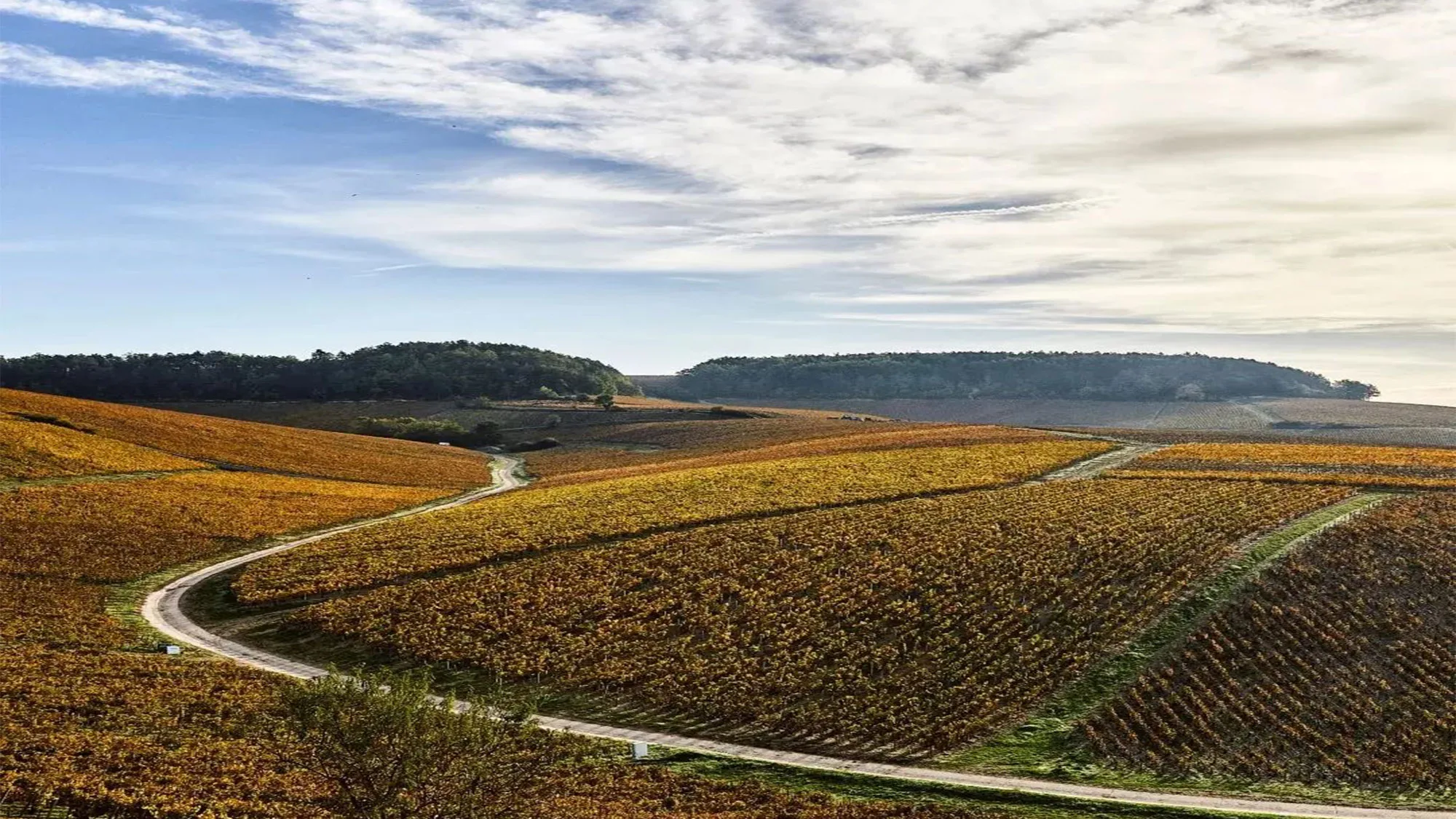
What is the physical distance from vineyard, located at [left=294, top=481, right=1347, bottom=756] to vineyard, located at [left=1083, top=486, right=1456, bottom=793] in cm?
335

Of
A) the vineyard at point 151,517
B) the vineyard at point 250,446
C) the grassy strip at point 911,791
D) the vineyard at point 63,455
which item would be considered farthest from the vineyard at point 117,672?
the vineyard at point 250,446

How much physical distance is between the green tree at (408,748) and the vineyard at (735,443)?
69.8 m

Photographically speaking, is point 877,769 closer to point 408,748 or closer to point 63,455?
point 408,748

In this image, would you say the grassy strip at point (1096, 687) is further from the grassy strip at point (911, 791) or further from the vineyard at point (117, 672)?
the vineyard at point (117, 672)

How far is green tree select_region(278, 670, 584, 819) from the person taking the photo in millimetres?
21219

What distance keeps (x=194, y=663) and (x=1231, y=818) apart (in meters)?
36.9

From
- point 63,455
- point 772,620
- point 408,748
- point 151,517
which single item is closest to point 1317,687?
point 772,620

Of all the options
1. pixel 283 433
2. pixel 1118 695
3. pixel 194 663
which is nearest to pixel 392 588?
pixel 194 663

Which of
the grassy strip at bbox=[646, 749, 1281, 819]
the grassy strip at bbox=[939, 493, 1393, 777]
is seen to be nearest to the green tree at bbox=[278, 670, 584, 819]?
the grassy strip at bbox=[646, 749, 1281, 819]

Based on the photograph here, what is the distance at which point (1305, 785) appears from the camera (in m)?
30.7

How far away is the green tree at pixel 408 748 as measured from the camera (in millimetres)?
21219

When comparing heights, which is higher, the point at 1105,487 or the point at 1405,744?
the point at 1105,487

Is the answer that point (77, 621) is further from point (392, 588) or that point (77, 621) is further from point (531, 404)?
point (531, 404)

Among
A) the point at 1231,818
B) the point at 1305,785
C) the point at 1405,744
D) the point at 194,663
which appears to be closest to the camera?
the point at 1231,818
